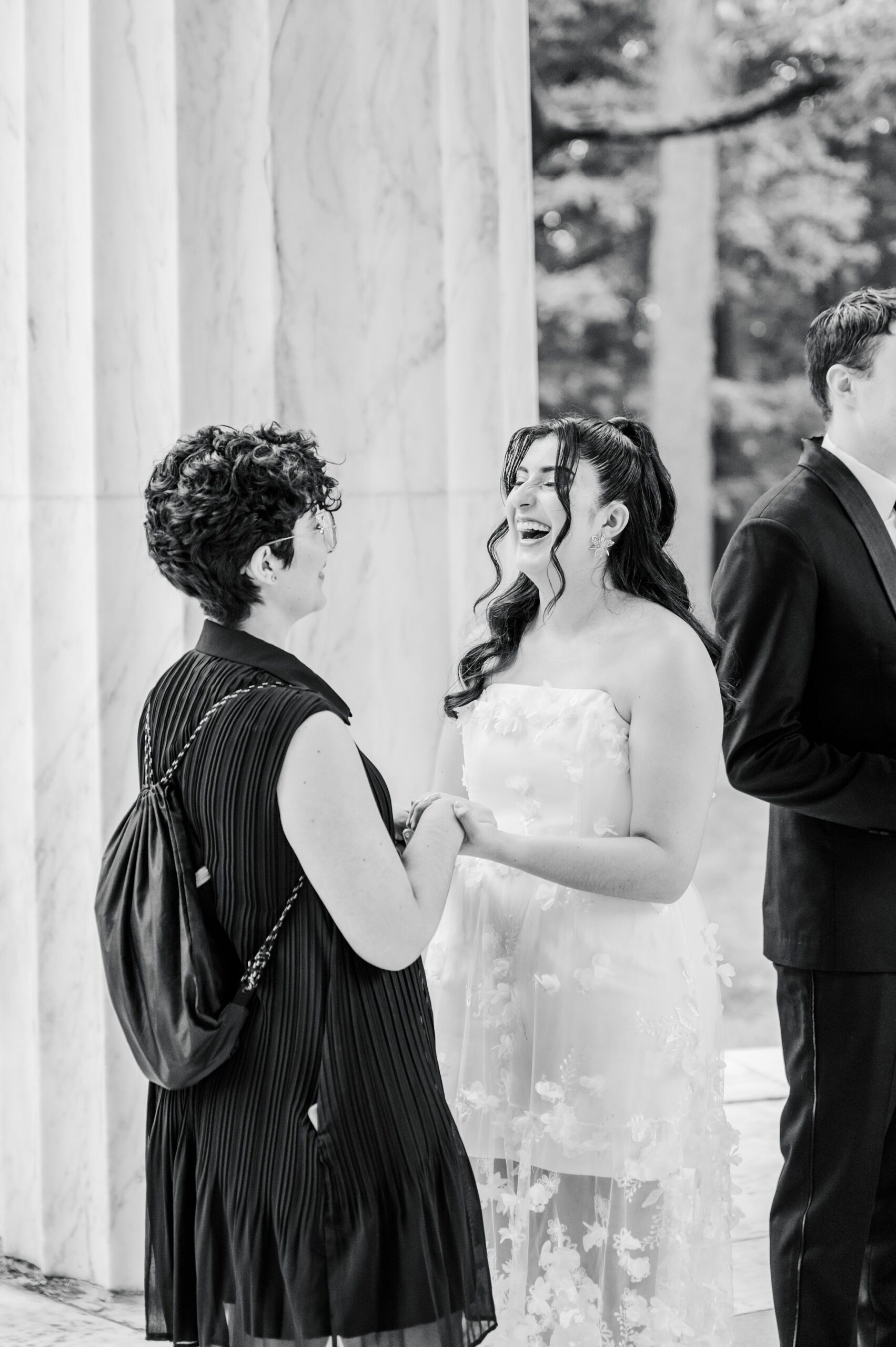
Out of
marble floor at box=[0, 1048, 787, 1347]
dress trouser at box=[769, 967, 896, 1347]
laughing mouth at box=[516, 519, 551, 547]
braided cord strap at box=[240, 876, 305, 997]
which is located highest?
laughing mouth at box=[516, 519, 551, 547]

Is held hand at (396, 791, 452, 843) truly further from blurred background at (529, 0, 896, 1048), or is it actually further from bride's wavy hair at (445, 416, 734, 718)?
blurred background at (529, 0, 896, 1048)

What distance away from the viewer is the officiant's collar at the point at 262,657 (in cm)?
224

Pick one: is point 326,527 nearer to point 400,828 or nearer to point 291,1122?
point 400,828

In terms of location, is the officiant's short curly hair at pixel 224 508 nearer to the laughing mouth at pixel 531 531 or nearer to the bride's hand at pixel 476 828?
the bride's hand at pixel 476 828

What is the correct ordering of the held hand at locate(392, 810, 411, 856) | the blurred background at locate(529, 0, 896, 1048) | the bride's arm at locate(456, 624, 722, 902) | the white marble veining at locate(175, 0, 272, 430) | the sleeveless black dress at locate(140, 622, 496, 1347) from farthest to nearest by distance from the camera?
the blurred background at locate(529, 0, 896, 1048) < the white marble veining at locate(175, 0, 272, 430) < the bride's arm at locate(456, 624, 722, 902) < the held hand at locate(392, 810, 411, 856) < the sleeveless black dress at locate(140, 622, 496, 1347)

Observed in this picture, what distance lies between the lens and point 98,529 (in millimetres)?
4008

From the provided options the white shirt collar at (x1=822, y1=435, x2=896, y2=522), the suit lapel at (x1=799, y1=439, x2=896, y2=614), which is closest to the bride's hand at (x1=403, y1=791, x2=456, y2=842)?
the suit lapel at (x1=799, y1=439, x2=896, y2=614)

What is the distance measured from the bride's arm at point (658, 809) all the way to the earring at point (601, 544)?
0.91 ft

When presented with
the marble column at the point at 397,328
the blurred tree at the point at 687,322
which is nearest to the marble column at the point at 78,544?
the marble column at the point at 397,328

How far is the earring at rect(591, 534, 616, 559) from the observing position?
286cm

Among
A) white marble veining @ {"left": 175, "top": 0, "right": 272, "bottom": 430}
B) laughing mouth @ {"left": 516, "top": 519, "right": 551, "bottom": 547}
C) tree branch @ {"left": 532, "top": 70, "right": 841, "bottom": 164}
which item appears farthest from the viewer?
tree branch @ {"left": 532, "top": 70, "right": 841, "bottom": 164}

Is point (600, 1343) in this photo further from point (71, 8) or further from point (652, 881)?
point (71, 8)

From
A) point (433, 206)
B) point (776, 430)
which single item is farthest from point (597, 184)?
point (433, 206)

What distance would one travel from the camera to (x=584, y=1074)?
271 centimetres
